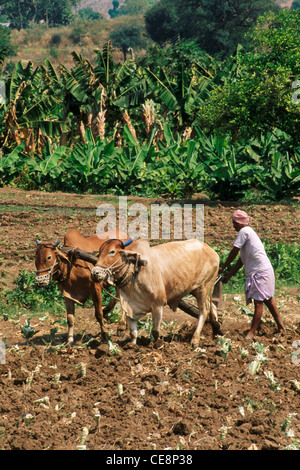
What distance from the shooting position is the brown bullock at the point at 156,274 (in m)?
6.61

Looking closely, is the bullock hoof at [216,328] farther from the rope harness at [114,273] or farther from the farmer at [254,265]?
the rope harness at [114,273]

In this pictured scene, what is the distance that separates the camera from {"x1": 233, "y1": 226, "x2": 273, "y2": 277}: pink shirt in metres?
7.23

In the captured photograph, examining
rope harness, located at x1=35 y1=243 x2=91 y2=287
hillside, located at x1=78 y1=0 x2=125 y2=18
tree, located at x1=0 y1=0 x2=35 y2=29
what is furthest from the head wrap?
hillside, located at x1=78 y1=0 x2=125 y2=18

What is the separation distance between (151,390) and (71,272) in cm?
189

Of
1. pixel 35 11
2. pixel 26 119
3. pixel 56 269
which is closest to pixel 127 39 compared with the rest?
→ pixel 35 11

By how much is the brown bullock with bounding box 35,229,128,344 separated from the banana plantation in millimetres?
9387

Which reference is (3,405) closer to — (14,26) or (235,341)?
(235,341)

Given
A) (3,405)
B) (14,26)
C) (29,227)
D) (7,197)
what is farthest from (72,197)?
(14,26)

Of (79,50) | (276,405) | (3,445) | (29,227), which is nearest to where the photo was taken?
(3,445)

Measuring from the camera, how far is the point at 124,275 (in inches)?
264

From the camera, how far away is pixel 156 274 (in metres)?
6.89

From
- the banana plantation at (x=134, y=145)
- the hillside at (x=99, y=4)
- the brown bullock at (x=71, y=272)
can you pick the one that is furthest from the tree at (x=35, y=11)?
the hillside at (x=99, y=4)

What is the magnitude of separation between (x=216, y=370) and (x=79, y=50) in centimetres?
6972

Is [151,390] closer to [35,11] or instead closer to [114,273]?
[114,273]
